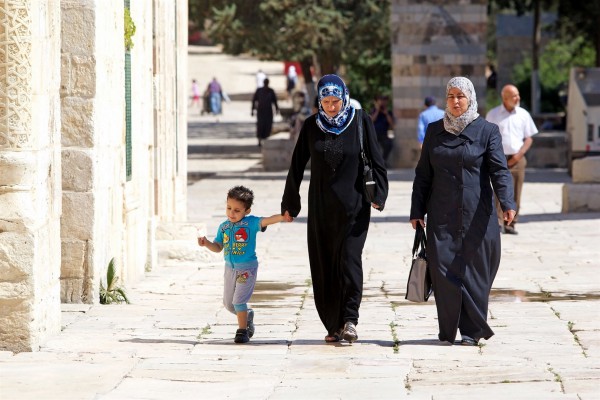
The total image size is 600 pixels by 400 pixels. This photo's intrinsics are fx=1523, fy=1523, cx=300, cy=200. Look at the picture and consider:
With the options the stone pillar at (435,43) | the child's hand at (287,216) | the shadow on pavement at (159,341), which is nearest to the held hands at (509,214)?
the child's hand at (287,216)

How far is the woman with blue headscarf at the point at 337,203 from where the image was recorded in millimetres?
9133

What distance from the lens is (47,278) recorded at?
9.11 m

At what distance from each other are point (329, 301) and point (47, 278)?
1.70 metres

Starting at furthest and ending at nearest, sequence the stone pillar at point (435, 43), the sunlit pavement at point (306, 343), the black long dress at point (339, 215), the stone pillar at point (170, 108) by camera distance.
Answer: the stone pillar at point (435, 43)
the stone pillar at point (170, 108)
the black long dress at point (339, 215)
the sunlit pavement at point (306, 343)

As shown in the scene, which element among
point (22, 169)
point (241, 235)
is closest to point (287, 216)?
point (241, 235)

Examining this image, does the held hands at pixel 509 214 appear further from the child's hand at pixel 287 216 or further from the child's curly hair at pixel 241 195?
the child's curly hair at pixel 241 195

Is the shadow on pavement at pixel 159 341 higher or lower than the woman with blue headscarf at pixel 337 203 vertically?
lower

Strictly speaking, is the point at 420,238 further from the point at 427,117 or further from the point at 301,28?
the point at 301,28

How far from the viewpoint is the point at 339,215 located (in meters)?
9.14

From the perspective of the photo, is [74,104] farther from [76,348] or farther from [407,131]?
[407,131]

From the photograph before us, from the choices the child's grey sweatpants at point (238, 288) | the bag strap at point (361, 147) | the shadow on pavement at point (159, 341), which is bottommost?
the shadow on pavement at point (159, 341)

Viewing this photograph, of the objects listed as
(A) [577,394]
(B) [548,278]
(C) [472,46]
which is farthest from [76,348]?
(C) [472,46]

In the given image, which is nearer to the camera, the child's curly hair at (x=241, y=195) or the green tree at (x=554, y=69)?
the child's curly hair at (x=241, y=195)

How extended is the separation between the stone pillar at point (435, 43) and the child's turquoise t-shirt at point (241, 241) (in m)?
18.4
